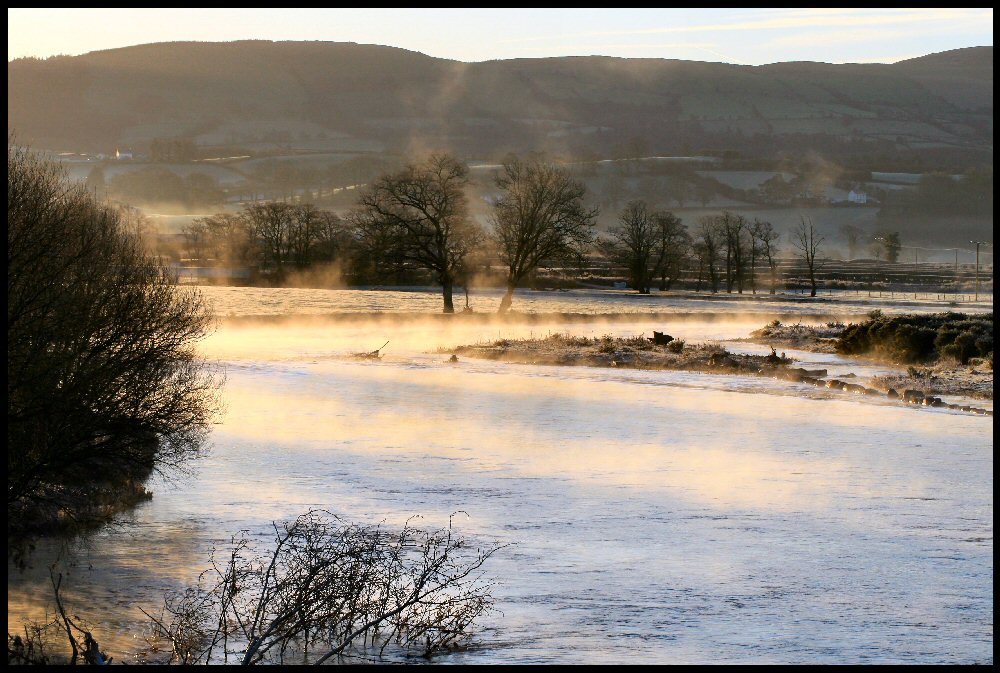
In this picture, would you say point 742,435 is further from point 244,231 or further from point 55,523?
point 244,231

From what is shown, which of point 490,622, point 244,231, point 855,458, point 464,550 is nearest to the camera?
point 490,622

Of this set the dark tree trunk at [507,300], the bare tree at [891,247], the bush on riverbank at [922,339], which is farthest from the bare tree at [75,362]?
the bare tree at [891,247]

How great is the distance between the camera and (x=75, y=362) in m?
18.5

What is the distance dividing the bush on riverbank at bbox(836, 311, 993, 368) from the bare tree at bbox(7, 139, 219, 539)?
97.5ft

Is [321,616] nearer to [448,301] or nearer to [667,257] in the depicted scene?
[448,301]

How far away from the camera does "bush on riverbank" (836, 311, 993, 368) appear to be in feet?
142

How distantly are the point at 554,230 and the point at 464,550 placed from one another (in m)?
53.3

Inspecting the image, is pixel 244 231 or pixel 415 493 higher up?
pixel 244 231

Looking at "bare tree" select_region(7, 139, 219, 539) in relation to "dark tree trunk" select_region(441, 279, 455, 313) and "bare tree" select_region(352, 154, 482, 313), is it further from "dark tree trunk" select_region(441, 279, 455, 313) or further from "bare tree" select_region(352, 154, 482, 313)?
"dark tree trunk" select_region(441, 279, 455, 313)

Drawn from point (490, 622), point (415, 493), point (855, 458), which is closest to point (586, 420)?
point (855, 458)

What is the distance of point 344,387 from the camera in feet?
126

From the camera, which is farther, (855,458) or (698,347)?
(698,347)

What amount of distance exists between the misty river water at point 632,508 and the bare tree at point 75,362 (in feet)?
3.83

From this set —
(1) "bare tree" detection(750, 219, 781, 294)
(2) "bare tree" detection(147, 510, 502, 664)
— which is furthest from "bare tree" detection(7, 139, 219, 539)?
(1) "bare tree" detection(750, 219, 781, 294)
